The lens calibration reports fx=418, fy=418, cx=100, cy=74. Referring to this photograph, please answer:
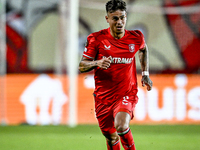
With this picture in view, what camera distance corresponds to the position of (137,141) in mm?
8133

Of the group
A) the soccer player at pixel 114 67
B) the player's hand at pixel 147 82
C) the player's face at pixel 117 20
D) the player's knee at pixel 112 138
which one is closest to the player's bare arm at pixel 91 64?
the soccer player at pixel 114 67

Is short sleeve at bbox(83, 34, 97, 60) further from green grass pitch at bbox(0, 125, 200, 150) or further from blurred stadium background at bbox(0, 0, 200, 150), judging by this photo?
blurred stadium background at bbox(0, 0, 200, 150)

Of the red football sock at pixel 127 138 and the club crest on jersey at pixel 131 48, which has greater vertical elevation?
the club crest on jersey at pixel 131 48

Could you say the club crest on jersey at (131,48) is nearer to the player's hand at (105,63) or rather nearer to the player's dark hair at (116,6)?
the player's dark hair at (116,6)

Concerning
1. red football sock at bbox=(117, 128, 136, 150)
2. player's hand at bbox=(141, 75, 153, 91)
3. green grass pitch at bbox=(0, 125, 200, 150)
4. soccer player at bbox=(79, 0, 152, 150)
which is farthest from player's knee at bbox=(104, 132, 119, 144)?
green grass pitch at bbox=(0, 125, 200, 150)

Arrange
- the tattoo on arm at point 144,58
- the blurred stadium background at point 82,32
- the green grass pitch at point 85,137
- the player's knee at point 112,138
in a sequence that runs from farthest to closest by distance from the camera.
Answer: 1. the blurred stadium background at point 82,32
2. the green grass pitch at point 85,137
3. the tattoo on arm at point 144,58
4. the player's knee at point 112,138

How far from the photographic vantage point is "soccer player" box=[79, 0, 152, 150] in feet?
16.1

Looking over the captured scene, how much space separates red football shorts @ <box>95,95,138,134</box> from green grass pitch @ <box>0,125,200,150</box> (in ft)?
6.34

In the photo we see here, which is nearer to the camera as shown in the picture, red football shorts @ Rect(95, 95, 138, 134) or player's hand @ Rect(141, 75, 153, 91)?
red football shorts @ Rect(95, 95, 138, 134)

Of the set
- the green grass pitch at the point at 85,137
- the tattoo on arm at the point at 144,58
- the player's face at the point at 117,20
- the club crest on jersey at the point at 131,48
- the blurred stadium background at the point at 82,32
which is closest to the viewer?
the player's face at the point at 117,20

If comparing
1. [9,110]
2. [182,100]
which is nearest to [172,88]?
[182,100]

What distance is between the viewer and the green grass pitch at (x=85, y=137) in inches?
290

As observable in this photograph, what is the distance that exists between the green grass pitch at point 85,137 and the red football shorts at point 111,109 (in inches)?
76.1

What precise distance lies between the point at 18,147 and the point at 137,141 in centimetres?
231
